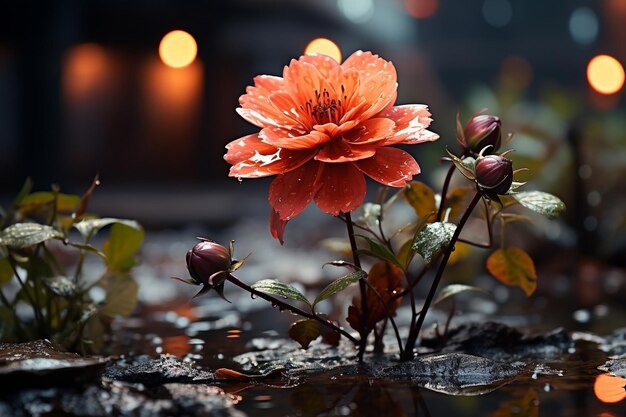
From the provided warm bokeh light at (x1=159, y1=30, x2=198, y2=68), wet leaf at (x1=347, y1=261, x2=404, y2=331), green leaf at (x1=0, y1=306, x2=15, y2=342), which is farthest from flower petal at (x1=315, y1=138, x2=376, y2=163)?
warm bokeh light at (x1=159, y1=30, x2=198, y2=68)

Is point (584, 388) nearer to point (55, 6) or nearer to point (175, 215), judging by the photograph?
point (55, 6)

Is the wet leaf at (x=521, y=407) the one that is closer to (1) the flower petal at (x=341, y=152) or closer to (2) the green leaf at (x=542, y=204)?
(2) the green leaf at (x=542, y=204)

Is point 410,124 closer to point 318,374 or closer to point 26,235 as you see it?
point 318,374

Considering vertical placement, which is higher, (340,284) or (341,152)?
(341,152)

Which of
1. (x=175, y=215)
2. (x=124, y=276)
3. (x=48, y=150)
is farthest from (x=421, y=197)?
(x=175, y=215)

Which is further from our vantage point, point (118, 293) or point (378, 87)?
point (118, 293)

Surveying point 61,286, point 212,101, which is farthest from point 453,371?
point 212,101
